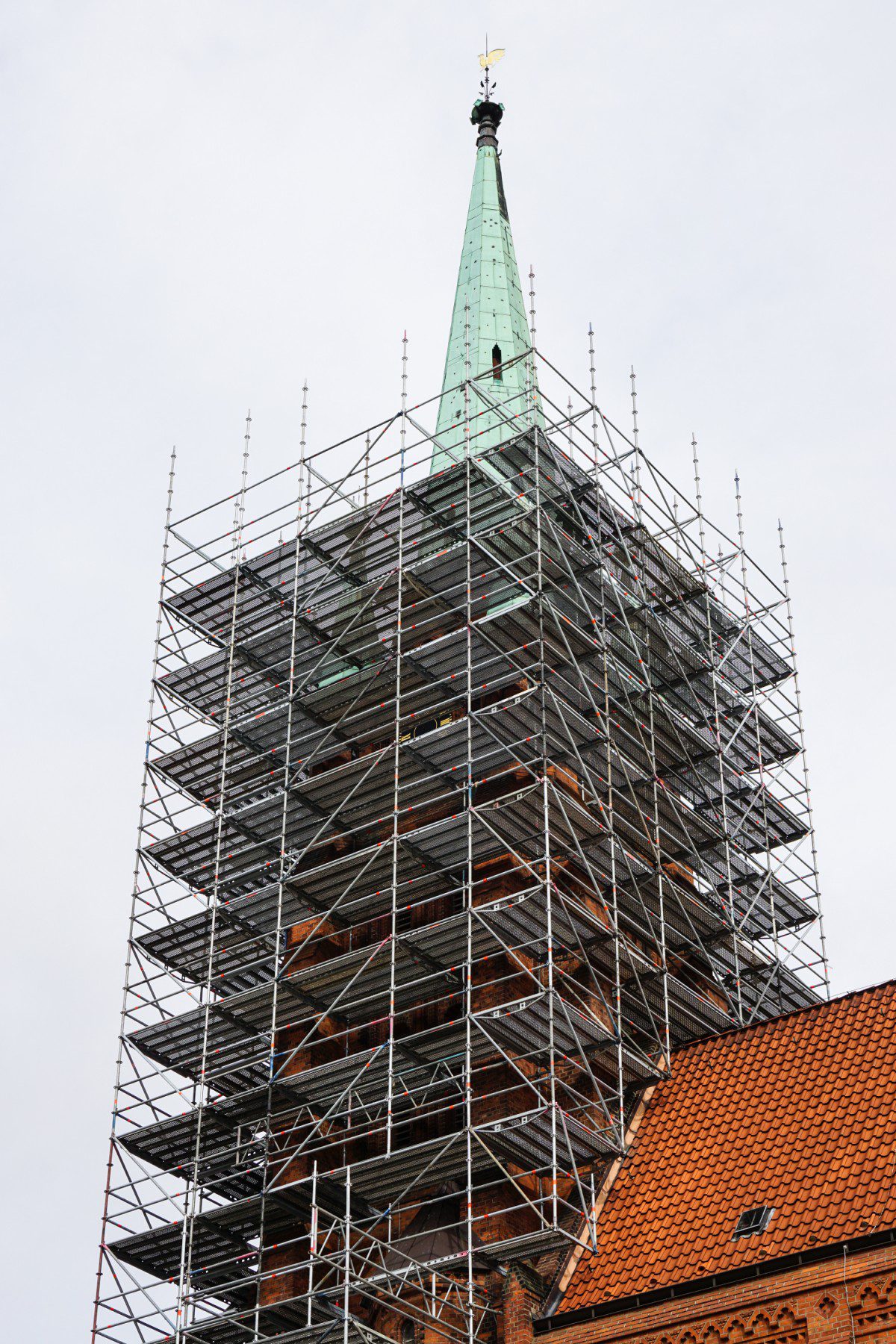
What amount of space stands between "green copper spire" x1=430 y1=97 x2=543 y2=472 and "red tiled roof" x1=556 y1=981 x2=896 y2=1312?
A: 14041 mm

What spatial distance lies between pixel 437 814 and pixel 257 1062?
5090 mm

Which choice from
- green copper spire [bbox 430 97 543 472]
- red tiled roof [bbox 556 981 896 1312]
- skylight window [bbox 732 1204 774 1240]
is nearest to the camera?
red tiled roof [bbox 556 981 896 1312]

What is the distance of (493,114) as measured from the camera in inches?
2271

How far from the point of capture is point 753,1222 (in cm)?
3306

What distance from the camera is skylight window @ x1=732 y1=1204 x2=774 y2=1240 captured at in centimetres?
3275

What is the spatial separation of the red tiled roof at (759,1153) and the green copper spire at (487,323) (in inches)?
553

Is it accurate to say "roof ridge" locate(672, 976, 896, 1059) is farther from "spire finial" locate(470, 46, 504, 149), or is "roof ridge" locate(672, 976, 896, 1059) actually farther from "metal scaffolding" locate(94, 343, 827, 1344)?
"spire finial" locate(470, 46, 504, 149)

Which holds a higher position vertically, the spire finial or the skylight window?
the spire finial

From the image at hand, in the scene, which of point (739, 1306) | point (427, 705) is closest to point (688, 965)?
point (427, 705)

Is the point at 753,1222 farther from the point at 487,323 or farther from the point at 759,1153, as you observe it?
the point at 487,323

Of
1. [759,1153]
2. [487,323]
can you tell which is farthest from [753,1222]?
[487,323]

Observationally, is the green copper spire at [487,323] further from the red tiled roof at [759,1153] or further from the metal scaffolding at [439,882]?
the red tiled roof at [759,1153]

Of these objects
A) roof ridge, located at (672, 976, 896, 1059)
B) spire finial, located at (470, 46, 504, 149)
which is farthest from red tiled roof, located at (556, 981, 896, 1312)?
spire finial, located at (470, 46, 504, 149)

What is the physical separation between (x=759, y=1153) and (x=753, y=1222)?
6.32ft
